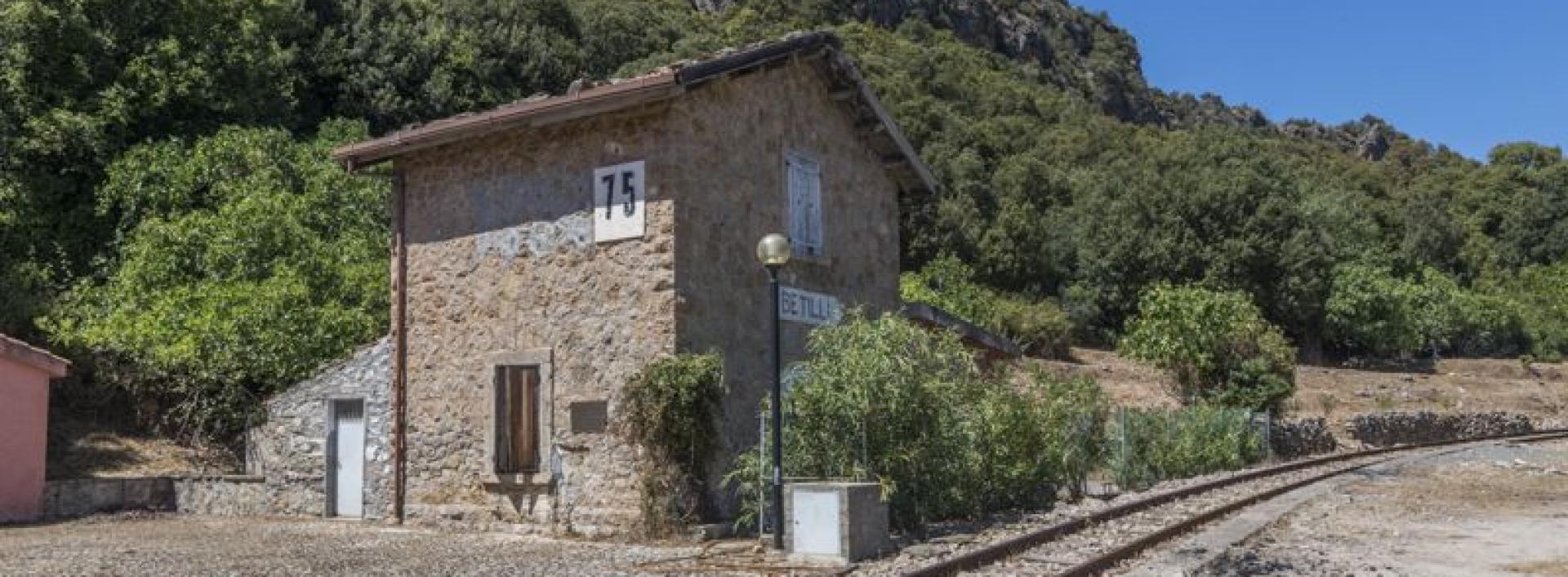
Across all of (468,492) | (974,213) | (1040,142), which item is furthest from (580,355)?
(1040,142)

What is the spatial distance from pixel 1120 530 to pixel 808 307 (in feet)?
15.4

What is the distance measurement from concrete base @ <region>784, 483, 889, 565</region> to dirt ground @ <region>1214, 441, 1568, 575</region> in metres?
3.03

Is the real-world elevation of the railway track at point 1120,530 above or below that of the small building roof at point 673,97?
below

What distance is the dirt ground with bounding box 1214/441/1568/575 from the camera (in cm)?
1087

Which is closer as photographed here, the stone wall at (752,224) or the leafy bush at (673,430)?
the leafy bush at (673,430)

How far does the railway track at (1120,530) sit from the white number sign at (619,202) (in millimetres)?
5418

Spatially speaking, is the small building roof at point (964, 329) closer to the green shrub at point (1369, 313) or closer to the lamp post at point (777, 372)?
the lamp post at point (777, 372)

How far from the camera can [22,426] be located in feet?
54.1

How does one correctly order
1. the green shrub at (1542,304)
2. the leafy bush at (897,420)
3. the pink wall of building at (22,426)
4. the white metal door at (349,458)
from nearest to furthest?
the leafy bush at (897,420) < the pink wall of building at (22,426) < the white metal door at (349,458) < the green shrub at (1542,304)

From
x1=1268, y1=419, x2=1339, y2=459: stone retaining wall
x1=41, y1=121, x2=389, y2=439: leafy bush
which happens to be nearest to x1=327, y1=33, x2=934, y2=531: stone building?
x1=41, y1=121, x2=389, y2=439: leafy bush

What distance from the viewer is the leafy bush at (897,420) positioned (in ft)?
42.3

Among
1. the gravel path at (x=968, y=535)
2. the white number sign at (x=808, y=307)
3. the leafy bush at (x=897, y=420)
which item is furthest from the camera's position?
the white number sign at (x=808, y=307)

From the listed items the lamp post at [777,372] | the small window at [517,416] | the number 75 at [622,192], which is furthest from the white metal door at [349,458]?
the lamp post at [777,372]

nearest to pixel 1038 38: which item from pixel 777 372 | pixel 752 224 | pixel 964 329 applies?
pixel 964 329
